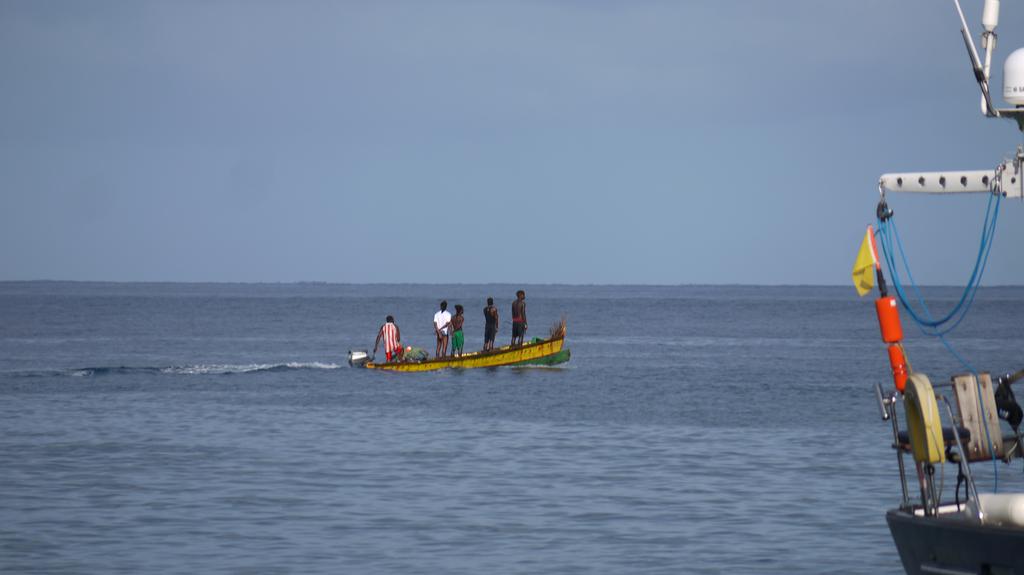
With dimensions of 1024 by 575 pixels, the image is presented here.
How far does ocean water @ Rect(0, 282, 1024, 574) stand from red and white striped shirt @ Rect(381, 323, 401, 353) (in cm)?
95

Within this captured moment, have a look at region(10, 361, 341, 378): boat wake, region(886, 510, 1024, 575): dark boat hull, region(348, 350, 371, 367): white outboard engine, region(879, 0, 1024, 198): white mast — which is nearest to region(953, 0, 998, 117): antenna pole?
region(879, 0, 1024, 198): white mast

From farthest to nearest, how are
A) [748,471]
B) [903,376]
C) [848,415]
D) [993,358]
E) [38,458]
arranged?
[993,358], [848,415], [38,458], [748,471], [903,376]

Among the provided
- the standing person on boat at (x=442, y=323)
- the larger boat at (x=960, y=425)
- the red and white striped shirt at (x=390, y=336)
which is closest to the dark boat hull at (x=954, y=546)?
the larger boat at (x=960, y=425)

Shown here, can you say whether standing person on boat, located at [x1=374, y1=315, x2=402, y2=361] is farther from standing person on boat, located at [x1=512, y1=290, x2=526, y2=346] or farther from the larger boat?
the larger boat

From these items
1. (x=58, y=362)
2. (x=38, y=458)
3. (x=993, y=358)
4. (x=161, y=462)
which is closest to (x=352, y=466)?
(x=161, y=462)

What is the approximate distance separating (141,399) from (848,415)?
54.8 ft

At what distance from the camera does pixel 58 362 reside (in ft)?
174

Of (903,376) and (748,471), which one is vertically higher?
(903,376)

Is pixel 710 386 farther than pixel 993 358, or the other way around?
pixel 993 358

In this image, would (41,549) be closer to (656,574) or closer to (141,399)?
(656,574)

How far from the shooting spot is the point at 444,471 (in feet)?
71.9

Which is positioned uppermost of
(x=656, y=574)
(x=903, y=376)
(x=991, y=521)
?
(x=903, y=376)

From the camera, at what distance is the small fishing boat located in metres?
41.2

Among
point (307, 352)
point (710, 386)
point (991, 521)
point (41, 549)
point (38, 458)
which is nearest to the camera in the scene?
point (991, 521)
